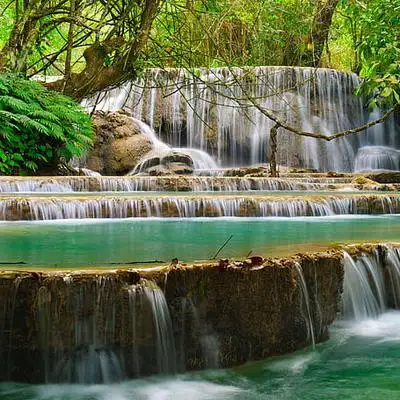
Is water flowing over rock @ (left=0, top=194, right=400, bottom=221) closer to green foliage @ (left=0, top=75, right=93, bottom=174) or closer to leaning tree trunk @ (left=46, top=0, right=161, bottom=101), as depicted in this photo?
leaning tree trunk @ (left=46, top=0, right=161, bottom=101)

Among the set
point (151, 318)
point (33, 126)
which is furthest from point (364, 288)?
point (33, 126)

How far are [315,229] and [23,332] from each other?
3.20m

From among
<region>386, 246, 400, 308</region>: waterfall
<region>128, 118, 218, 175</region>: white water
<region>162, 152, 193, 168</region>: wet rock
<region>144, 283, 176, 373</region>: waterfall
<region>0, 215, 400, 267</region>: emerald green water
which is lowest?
<region>144, 283, 176, 373</region>: waterfall

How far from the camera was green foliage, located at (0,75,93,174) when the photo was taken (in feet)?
32.5

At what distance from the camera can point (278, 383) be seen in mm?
3129

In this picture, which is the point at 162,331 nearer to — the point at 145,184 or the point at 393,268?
the point at 393,268

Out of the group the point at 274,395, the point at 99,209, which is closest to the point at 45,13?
the point at 99,209

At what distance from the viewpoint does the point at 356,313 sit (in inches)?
164

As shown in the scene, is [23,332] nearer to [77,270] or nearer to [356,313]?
[77,270]

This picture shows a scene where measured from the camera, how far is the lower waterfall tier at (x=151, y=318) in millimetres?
2902

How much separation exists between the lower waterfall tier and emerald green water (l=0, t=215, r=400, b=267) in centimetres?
34

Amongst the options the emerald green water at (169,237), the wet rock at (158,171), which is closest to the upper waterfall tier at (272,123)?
the wet rock at (158,171)

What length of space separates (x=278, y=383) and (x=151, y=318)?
69cm

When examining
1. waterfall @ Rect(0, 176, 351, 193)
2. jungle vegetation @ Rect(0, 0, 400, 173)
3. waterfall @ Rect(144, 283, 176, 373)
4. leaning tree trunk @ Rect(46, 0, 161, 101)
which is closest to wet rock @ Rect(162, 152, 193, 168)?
jungle vegetation @ Rect(0, 0, 400, 173)
